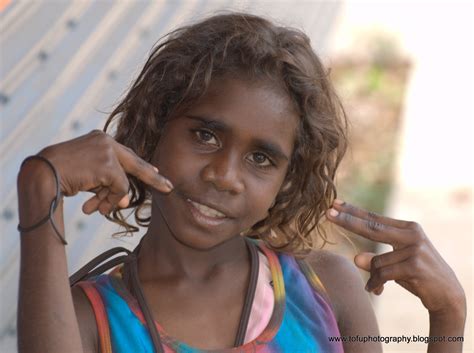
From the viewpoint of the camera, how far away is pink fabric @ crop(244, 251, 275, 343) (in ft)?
6.26

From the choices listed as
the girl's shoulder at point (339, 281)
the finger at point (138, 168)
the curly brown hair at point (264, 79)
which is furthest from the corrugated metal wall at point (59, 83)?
the finger at point (138, 168)

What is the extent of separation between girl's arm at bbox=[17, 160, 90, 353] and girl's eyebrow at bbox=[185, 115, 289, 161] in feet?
1.25

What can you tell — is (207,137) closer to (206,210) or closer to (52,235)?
(206,210)

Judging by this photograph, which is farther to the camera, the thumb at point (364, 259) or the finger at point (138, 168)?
the thumb at point (364, 259)

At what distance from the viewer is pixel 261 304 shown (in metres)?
1.97

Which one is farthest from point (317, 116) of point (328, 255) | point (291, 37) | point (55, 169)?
point (55, 169)

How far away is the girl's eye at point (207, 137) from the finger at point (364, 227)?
279mm

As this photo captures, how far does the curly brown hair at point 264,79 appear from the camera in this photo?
6.35ft

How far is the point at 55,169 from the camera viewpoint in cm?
160

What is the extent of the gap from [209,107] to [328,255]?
0.50 m

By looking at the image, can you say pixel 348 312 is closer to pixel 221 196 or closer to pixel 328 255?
pixel 328 255

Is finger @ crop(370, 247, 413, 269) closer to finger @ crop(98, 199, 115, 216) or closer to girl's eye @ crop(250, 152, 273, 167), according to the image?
girl's eye @ crop(250, 152, 273, 167)

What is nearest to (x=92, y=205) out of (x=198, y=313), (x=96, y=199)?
(x=96, y=199)

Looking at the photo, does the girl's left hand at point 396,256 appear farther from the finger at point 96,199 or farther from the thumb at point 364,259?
the finger at point 96,199
